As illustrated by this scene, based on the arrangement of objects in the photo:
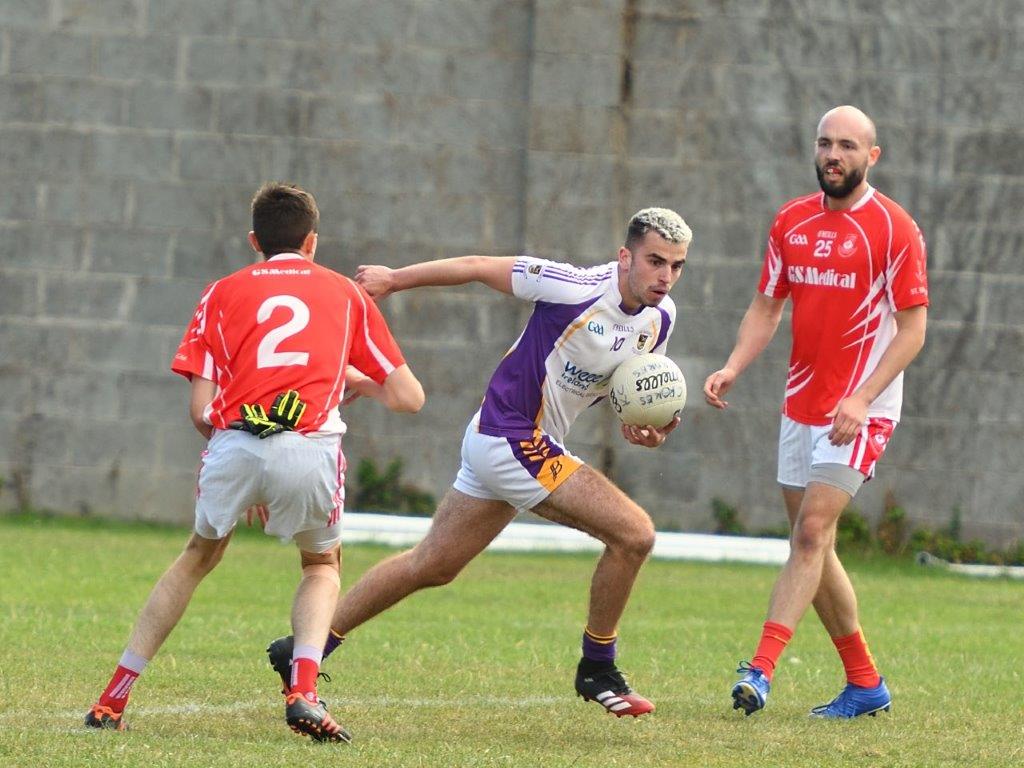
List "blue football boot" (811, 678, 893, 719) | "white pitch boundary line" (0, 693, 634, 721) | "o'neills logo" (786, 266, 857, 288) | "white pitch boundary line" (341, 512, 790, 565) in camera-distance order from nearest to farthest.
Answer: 1. "white pitch boundary line" (0, 693, 634, 721)
2. "blue football boot" (811, 678, 893, 719)
3. "o'neills logo" (786, 266, 857, 288)
4. "white pitch boundary line" (341, 512, 790, 565)

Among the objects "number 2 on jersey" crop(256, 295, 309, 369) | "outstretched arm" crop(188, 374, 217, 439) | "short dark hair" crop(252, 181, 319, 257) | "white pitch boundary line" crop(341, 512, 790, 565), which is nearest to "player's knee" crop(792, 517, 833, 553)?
"number 2 on jersey" crop(256, 295, 309, 369)

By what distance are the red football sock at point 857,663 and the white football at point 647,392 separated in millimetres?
1271

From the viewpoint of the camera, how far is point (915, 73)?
14.6m

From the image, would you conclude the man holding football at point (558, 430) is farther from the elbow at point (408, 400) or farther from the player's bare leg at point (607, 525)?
the elbow at point (408, 400)

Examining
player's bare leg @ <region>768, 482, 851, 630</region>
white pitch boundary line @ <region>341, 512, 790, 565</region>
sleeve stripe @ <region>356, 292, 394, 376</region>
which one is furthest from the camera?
white pitch boundary line @ <region>341, 512, 790, 565</region>

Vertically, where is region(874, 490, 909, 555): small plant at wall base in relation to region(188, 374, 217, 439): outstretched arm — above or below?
below

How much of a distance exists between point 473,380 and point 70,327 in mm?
3374

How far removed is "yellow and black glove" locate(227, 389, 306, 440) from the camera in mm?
5922

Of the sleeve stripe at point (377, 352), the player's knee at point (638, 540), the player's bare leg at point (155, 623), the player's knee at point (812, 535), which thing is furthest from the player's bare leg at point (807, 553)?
the player's bare leg at point (155, 623)

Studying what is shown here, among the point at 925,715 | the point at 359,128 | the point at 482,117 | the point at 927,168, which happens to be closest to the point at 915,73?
the point at 927,168

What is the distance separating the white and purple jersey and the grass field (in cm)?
116

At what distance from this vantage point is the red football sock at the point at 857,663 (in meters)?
7.15

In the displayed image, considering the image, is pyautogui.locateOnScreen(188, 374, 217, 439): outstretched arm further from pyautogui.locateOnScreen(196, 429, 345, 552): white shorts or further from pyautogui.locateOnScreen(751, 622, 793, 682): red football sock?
pyautogui.locateOnScreen(751, 622, 793, 682): red football sock

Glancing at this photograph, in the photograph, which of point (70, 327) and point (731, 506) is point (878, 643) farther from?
point (70, 327)
